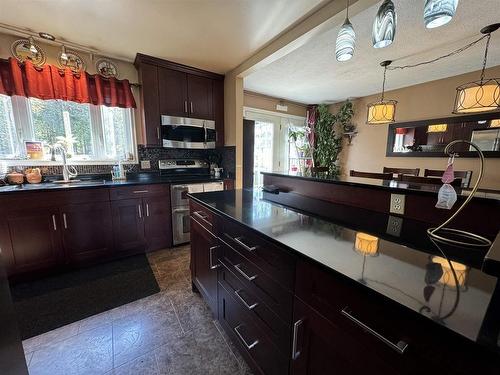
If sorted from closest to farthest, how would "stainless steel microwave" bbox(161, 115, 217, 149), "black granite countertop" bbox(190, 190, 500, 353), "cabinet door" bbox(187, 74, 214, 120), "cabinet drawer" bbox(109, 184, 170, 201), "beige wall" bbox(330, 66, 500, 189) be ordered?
"black granite countertop" bbox(190, 190, 500, 353)
"cabinet drawer" bbox(109, 184, 170, 201)
"stainless steel microwave" bbox(161, 115, 217, 149)
"cabinet door" bbox(187, 74, 214, 120)
"beige wall" bbox(330, 66, 500, 189)

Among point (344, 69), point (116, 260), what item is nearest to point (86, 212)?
point (116, 260)

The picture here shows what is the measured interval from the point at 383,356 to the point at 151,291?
6.34ft

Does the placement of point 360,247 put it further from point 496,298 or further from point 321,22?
point 321,22

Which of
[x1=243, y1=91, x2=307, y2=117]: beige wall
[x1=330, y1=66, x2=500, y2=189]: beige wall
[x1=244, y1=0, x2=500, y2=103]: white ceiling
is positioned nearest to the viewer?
[x1=244, y1=0, x2=500, y2=103]: white ceiling

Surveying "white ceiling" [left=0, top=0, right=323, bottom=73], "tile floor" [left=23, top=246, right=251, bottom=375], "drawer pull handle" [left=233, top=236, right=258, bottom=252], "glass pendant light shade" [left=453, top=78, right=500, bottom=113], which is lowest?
"tile floor" [left=23, top=246, right=251, bottom=375]

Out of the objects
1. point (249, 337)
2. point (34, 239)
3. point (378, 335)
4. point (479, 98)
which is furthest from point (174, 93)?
point (479, 98)

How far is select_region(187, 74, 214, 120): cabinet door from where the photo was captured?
9.71ft

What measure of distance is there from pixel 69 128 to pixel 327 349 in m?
3.33

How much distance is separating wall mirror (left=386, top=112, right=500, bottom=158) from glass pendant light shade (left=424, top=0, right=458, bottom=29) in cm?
324

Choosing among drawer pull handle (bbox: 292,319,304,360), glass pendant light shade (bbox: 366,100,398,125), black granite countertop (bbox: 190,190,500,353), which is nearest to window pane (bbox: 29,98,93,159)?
black granite countertop (bbox: 190,190,500,353)

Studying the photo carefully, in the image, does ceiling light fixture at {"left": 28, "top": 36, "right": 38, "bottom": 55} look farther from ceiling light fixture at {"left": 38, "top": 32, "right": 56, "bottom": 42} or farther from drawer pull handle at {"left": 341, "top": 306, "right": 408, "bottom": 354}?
drawer pull handle at {"left": 341, "top": 306, "right": 408, "bottom": 354}

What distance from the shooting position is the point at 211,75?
10.1 ft

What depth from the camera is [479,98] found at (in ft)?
6.76

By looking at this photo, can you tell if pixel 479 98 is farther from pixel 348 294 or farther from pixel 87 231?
pixel 87 231
